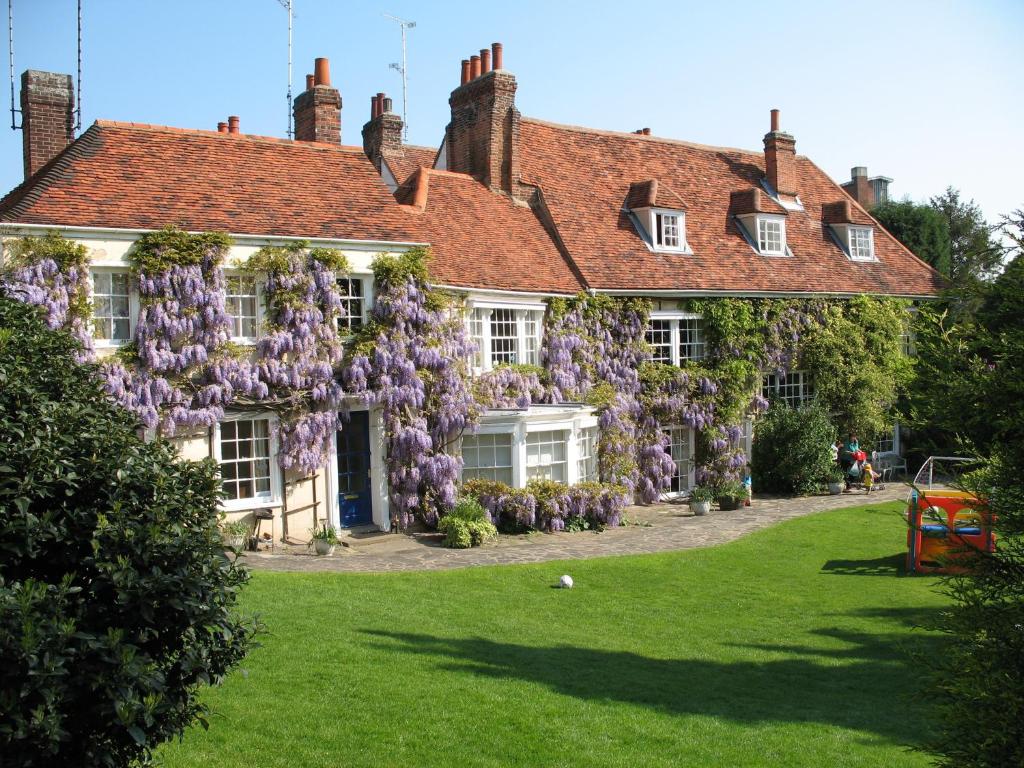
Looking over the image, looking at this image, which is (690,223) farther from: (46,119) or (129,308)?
(46,119)

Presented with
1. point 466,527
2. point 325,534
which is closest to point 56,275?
point 325,534

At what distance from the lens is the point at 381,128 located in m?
24.1

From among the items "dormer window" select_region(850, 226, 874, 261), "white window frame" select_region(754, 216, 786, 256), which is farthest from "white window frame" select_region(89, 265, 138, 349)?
"dormer window" select_region(850, 226, 874, 261)

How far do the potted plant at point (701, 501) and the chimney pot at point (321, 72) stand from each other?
Answer: 1323cm

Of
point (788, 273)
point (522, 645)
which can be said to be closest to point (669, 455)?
point (788, 273)

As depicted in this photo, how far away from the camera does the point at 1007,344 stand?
6.61 metres

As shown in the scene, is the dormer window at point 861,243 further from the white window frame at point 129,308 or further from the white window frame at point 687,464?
A: the white window frame at point 129,308

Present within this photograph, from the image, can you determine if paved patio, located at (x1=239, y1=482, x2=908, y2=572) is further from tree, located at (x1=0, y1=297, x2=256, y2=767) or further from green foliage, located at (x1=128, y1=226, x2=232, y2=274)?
tree, located at (x1=0, y1=297, x2=256, y2=767)

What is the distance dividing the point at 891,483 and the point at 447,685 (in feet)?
73.1

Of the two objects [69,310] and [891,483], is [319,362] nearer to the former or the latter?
[69,310]

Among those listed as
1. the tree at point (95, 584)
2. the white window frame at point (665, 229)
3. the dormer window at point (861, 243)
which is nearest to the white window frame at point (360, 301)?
the white window frame at point (665, 229)

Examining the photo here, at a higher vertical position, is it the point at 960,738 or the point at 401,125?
the point at 401,125

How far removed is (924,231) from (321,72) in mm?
31255

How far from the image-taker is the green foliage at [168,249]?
682 inches
